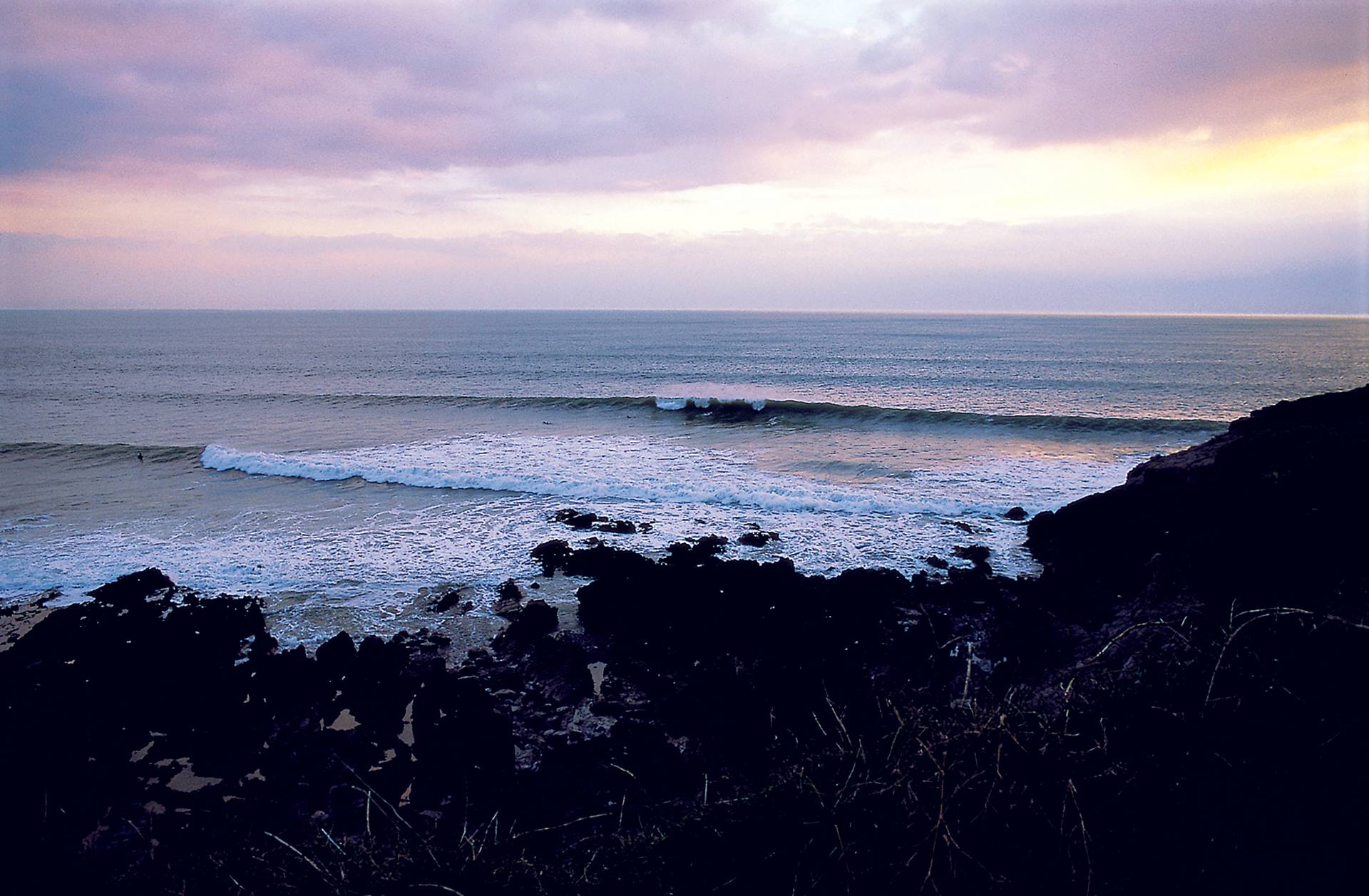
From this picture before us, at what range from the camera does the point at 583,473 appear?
17156 millimetres

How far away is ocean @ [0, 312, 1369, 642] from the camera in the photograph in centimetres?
1115

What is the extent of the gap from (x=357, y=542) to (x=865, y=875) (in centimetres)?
1141

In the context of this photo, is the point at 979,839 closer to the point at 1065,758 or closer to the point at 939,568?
the point at 1065,758

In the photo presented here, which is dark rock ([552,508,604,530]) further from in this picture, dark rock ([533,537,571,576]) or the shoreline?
the shoreline

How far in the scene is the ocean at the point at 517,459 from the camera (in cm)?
1115

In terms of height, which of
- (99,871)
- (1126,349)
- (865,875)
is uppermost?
A: (1126,349)

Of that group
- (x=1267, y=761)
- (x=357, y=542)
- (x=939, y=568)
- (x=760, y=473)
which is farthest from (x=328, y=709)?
(x=760, y=473)

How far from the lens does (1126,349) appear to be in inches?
2164

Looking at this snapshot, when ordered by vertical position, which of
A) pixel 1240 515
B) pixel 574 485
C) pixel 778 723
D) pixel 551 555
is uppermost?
pixel 1240 515

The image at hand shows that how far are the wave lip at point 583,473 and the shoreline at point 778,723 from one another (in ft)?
10.4

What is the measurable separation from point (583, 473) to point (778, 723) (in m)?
11.4

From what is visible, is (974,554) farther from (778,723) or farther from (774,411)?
(774,411)

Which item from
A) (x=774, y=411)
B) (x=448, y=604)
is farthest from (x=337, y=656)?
(x=774, y=411)

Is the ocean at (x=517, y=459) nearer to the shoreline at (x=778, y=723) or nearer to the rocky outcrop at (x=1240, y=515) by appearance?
the rocky outcrop at (x=1240, y=515)
